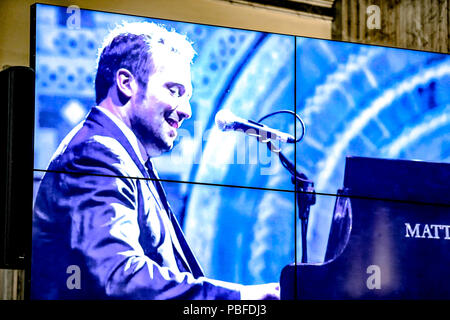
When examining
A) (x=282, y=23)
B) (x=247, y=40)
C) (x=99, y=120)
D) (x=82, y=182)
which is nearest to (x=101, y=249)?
(x=82, y=182)

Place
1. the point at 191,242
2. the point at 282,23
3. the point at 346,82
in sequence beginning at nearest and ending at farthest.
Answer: the point at 191,242 → the point at 346,82 → the point at 282,23

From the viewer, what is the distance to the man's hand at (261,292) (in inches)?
229

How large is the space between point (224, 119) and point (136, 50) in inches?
27.5

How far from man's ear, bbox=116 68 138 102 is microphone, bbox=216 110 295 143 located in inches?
22.3

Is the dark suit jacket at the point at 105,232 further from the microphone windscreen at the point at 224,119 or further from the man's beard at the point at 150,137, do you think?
the microphone windscreen at the point at 224,119

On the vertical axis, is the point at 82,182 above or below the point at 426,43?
below

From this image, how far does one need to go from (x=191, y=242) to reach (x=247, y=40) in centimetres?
136

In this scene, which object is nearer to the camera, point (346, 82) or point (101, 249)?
point (101, 249)

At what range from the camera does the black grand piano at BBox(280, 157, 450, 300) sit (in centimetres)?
606

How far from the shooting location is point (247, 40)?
20.1ft

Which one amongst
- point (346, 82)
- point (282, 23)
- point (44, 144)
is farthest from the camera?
point (282, 23)

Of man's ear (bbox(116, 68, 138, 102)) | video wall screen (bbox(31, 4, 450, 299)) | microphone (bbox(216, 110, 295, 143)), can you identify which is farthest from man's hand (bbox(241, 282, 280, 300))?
man's ear (bbox(116, 68, 138, 102))

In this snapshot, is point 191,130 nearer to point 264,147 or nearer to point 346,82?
point 264,147
